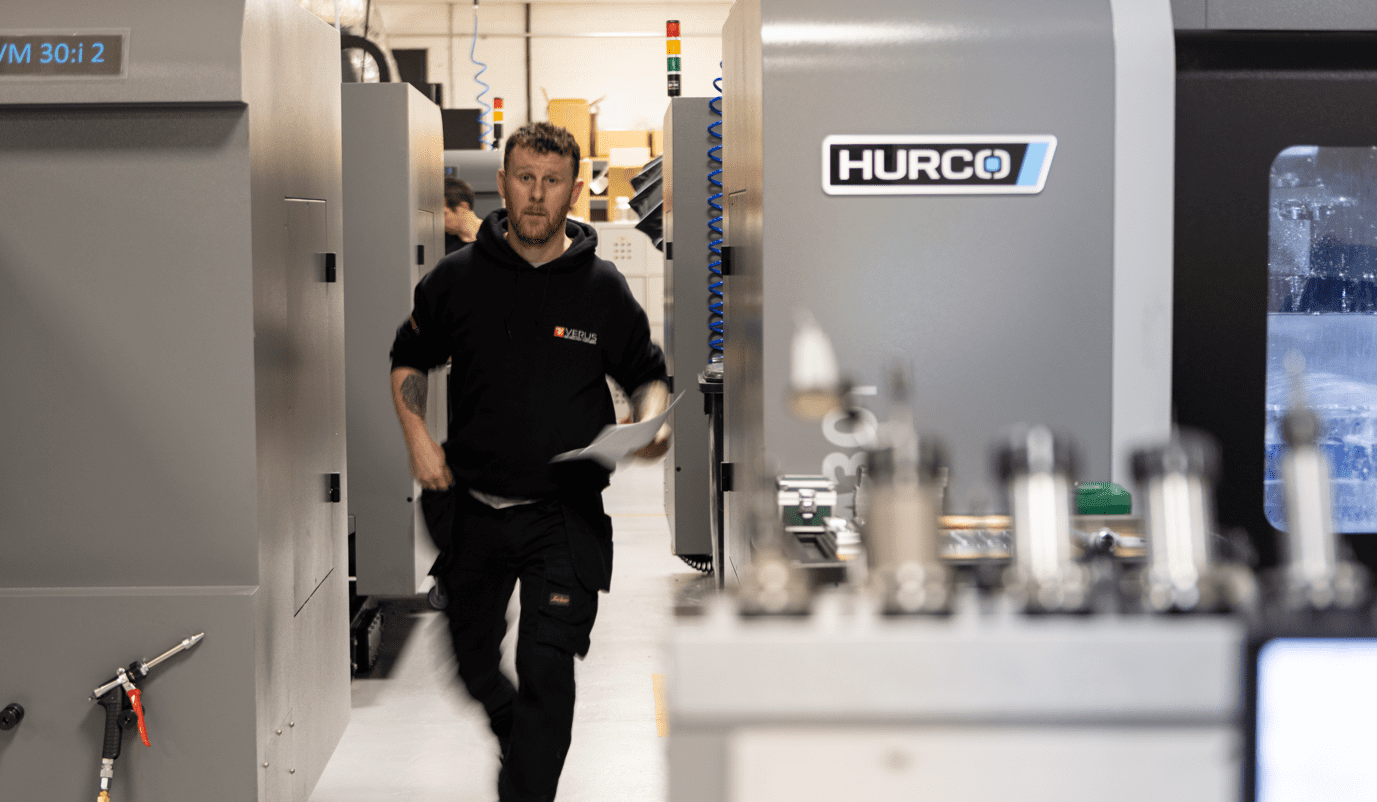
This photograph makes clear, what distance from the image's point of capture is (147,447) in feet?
7.07

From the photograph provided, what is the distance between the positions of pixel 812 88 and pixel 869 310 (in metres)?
0.37

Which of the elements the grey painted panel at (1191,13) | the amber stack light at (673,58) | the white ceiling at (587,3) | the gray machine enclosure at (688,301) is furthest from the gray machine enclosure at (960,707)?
the white ceiling at (587,3)

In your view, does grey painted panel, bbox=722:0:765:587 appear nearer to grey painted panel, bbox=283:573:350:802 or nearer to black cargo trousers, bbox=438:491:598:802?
black cargo trousers, bbox=438:491:598:802

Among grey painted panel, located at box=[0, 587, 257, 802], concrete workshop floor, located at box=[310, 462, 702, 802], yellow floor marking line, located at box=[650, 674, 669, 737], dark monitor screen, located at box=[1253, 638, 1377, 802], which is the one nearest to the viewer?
dark monitor screen, located at box=[1253, 638, 1377, 802]

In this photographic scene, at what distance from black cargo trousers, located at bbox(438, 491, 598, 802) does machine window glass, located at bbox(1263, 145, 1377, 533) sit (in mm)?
1338

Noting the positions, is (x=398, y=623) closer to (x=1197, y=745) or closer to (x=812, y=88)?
(x=812, y=88)

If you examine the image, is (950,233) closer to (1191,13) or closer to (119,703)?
(1191,13)

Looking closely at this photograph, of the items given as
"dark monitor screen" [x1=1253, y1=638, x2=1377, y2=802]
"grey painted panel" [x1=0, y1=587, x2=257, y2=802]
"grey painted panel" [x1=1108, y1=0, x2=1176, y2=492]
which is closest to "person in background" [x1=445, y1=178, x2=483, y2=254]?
"grey painted panel" [x1=0, y1=587, x2=257, y2=802]

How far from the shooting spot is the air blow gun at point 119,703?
214cm

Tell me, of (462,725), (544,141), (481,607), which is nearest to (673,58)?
(544,141)

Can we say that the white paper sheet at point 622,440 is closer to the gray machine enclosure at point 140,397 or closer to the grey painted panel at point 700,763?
the gray machine enclosure at point 140,397

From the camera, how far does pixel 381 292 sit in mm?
3797

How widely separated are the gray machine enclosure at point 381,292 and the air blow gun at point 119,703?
170 centimetres

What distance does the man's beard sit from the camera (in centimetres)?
244
